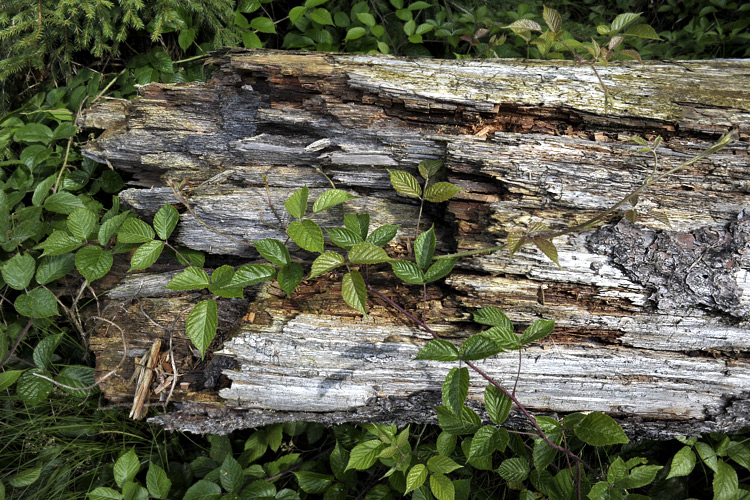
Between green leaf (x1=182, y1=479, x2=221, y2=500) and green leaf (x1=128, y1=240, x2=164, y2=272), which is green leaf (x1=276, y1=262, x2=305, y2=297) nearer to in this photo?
green leaf (x1=128, y1=240, x2=164, y2=272)

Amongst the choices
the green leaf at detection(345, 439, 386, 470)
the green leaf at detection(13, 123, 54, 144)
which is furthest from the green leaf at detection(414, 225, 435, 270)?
the green leaf at detection(13, 123, 54, 144)

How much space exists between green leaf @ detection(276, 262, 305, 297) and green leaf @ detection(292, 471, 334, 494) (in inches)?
35.2

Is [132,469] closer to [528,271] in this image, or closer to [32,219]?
[32,219]

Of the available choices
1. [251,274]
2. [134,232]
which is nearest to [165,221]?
[134,232]

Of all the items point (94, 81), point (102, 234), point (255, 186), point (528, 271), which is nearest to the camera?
point (528, 271)

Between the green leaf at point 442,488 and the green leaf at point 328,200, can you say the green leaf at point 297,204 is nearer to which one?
the green leaf at point 328,200

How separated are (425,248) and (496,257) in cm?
34

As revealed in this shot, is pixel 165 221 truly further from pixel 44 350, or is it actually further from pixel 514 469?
pixel 514 469

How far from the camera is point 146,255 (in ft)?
6.21

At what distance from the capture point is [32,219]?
2.35m

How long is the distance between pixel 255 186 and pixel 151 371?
0.98m

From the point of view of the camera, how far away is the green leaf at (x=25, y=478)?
2.08 meters

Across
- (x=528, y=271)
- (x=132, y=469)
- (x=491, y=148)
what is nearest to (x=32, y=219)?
(x=132, y=469)

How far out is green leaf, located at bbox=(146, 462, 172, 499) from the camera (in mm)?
1891
